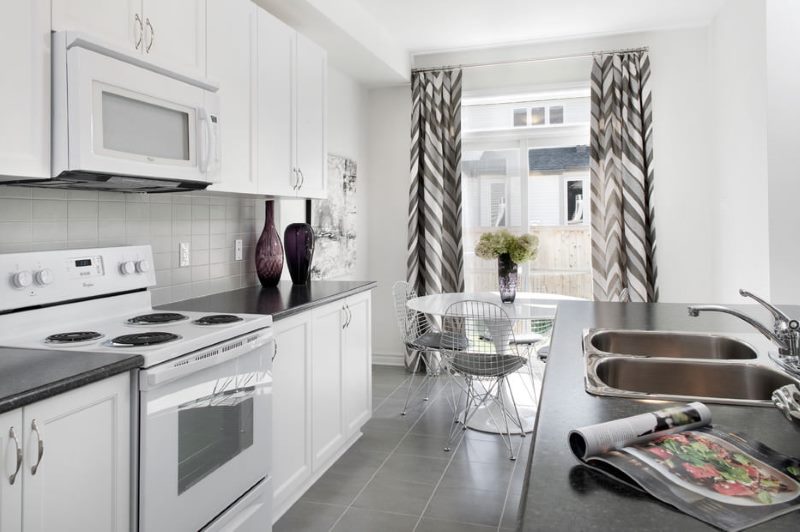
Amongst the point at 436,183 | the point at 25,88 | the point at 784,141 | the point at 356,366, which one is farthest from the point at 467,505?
the point at 436,183

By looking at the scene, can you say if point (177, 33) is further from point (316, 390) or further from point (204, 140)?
point (316, 390)

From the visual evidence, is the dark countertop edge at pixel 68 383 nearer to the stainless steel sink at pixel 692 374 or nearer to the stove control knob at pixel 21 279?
the stove control knob at pixel 21 279

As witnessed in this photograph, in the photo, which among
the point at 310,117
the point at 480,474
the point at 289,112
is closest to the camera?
the point at 480,474

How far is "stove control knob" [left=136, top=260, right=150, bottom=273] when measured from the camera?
237 cm

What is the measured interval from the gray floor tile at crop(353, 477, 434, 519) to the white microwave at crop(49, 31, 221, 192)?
164cm

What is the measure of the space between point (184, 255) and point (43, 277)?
2.90 feet

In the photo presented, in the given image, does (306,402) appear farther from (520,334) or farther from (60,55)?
(520,334)

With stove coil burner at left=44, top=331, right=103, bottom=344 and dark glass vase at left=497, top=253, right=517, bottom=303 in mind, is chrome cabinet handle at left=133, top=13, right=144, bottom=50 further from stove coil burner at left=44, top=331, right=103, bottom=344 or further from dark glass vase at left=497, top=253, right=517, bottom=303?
dark glass vase at left=497, top=253, right=517, bottom=303

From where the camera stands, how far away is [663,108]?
4.66 meters

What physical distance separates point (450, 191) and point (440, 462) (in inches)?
105

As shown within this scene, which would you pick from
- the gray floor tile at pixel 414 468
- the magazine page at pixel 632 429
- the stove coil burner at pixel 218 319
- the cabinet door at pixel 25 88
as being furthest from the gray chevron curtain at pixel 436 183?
the magazine page at pixel 632 429

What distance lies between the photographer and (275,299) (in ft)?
9.32

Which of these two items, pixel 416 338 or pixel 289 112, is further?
pixel 416 338

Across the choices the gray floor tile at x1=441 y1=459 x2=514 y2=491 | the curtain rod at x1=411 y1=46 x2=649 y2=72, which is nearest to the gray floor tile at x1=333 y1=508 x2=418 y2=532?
the gray floor tile at x1=441 y1=459 x2=514 y2=491
